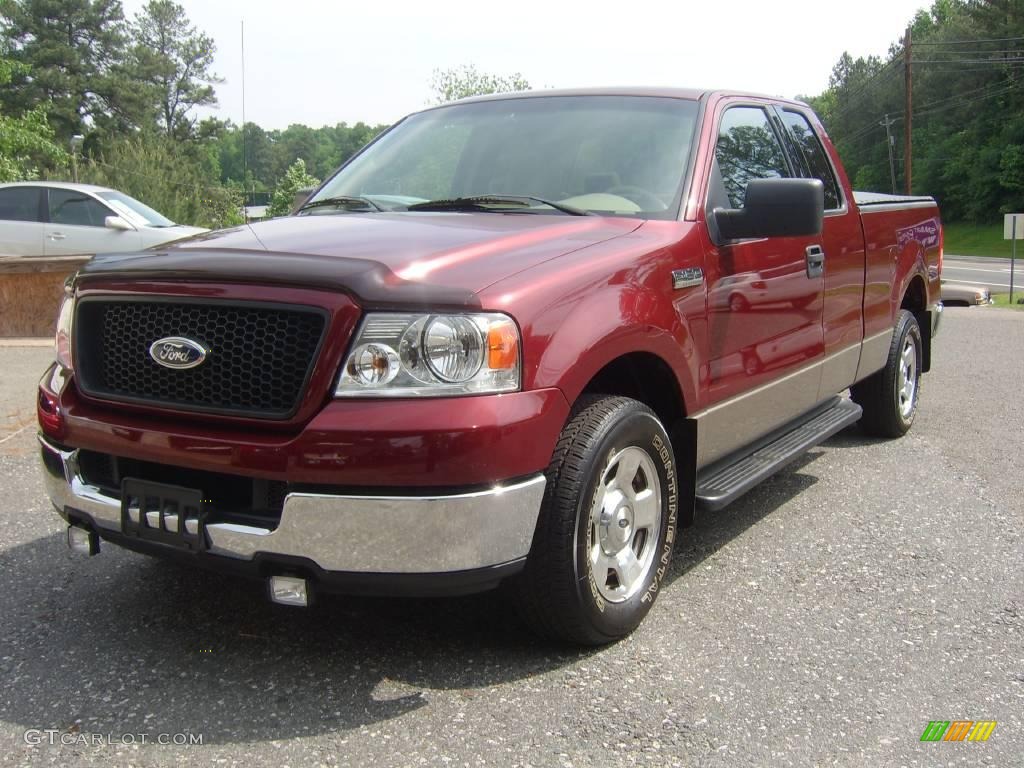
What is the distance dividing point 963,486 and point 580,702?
126 inches

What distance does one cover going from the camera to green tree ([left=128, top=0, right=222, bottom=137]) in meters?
61.0

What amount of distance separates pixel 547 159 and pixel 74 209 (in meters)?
10.7

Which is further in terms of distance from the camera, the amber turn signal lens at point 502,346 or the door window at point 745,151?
the door window at point 745,151

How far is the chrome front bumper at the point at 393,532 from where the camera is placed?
266 centimetres

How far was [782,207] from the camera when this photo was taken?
12.1 feet

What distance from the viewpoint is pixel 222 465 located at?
2.76 metres

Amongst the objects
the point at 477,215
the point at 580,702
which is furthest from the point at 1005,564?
the point at 477,215

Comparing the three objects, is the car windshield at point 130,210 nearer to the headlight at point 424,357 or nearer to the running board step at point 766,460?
the running board step at point 766,460

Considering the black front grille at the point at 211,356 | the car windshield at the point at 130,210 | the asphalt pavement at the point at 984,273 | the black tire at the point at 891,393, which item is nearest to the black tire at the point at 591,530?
the black front grille at the point at 211,356

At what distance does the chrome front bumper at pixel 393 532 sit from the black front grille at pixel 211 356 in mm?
297

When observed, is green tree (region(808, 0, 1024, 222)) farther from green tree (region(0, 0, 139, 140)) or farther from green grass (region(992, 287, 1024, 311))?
green tree (region(0, 0, 139, 140))

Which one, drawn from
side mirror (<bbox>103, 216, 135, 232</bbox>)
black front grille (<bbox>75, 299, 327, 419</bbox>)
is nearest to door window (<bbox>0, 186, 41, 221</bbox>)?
side mirror (<bbox>103, 216, 135, 232</bbox>)

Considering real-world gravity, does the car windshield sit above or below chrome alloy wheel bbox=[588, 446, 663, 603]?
above

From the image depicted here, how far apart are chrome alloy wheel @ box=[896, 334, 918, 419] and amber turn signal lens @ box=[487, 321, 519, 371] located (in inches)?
159
